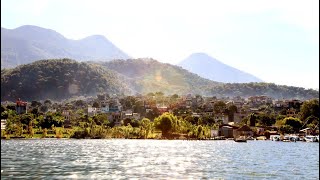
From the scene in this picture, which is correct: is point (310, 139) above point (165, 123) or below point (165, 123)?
below

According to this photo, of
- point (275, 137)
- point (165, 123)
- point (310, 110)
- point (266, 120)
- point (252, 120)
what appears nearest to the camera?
point (165, 123)

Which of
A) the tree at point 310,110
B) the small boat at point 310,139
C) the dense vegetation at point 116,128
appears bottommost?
the small boat at point 310,139

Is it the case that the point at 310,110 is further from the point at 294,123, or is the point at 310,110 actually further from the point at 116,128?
the point at 116,128

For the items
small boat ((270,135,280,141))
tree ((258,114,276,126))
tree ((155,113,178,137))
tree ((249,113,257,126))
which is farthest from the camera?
tree ((249,113,257,126))

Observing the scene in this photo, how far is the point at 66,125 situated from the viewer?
6383 inches

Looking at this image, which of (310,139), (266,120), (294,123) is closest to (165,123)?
(310,139)

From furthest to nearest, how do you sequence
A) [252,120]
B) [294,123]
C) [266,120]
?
[252,120] < [266,120] < [294,123]

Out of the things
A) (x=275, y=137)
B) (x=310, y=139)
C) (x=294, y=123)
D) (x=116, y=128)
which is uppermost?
(x=294, y=123)

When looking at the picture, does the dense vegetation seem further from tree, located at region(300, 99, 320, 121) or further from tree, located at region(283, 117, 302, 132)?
tree, located at region(300, 99, 320, 121)

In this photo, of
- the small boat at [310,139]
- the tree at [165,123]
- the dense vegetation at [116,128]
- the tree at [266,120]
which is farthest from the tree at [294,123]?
the tree at [165,123]

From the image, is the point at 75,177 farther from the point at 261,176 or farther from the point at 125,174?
the point at 261,176

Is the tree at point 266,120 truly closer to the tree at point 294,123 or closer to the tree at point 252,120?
the tree at point 252,120

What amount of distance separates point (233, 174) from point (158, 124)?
9851 cm

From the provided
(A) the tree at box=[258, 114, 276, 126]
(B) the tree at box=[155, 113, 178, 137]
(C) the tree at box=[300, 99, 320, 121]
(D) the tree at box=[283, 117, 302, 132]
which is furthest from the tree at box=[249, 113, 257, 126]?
(B) the tree at box=[155, 113, 178, 137]
